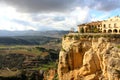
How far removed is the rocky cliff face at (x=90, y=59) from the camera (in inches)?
1491

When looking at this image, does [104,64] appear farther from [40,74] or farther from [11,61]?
[11,61]

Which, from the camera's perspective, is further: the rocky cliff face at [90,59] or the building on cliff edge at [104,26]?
the building on cliff edge at [104,26]

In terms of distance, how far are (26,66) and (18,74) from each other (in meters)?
27.9

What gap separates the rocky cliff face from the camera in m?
37.9

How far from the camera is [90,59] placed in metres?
42.1

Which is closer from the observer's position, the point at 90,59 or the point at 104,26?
the point at 90,59

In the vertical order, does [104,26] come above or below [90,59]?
above

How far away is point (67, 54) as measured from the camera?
46.0m

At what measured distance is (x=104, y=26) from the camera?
53.5 m

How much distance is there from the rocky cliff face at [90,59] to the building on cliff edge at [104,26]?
6163 millimetres

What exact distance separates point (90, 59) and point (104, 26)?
13.1 meters

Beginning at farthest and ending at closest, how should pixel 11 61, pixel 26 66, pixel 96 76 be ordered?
1. pixel 11 61
2. pixel 26 66
3. pixel 96 76

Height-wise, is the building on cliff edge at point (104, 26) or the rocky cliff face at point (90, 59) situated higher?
the building on cliff edge at point (104, 26)

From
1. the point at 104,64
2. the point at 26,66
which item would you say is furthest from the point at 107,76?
the point at 26,66
